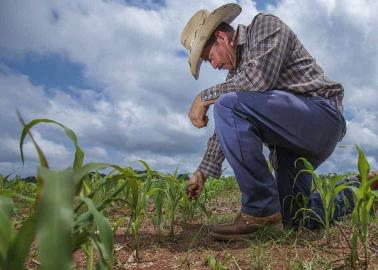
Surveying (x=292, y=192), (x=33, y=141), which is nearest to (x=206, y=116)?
(x=292, y=192)

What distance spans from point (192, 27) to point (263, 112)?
0.98 metres

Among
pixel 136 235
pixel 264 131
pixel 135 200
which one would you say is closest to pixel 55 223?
pixel 135 200

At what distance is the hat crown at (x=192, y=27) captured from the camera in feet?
9.61

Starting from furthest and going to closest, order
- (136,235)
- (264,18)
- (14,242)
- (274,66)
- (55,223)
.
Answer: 1. (264,18)
2. (274,66)
3. (136,235)
4. (14,242)
5. (55,223)

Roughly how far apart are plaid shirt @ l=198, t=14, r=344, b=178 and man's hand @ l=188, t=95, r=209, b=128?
4 centimetres

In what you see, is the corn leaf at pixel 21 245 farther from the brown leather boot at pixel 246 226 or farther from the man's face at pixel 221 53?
the man's face at pixel 221 53

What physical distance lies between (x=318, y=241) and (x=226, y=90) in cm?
92

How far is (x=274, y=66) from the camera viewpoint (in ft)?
7.89

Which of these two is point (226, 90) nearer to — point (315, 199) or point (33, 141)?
point (315, 199)

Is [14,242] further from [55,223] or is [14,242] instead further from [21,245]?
[55,223]

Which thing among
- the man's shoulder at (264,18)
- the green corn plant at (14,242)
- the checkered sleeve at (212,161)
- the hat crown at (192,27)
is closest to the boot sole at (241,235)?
the checkered sleeve at (212,161)

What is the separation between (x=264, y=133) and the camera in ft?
7.92

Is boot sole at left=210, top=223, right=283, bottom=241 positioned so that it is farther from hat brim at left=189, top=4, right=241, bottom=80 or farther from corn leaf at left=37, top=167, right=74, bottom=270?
corn leaf at left=37, top=167, right=74, bottom=270

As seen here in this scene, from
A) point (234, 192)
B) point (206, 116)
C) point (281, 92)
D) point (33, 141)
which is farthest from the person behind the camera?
point (234, 192)
